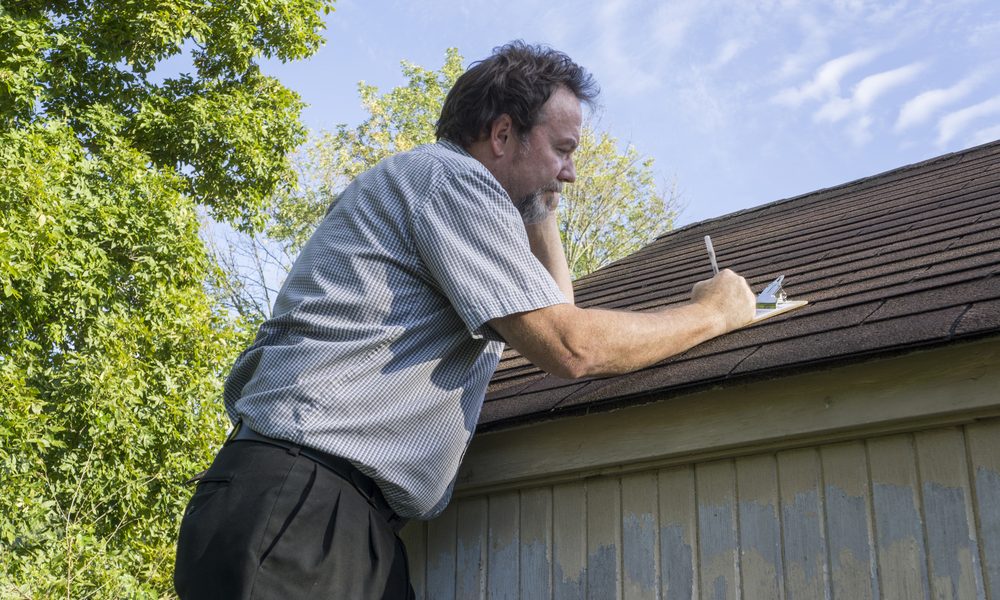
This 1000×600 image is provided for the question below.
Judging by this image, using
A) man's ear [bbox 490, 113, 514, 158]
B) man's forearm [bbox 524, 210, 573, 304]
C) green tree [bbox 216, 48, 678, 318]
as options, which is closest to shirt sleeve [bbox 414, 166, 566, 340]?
man's ear [bbox 490, 113, 514, 158]

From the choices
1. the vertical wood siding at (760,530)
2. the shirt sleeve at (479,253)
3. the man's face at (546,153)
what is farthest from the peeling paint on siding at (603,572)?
the man's face at (546,153)

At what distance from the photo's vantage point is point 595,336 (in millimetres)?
2643

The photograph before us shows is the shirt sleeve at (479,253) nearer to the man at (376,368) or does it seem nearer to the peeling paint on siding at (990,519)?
the man at (376,368)

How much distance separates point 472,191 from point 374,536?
976 mm

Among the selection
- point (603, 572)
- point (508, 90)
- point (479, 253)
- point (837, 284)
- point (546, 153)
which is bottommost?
point (603, 572)

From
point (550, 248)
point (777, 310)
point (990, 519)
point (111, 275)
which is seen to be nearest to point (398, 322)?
point (550, 248)

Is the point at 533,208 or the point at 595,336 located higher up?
the point at 533,208

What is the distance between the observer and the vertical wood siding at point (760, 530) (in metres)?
2.70

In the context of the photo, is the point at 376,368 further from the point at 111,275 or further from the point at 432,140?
the point at 432,140

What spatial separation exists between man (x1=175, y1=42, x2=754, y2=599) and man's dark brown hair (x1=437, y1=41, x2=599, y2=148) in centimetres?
29

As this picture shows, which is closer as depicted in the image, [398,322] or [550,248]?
[398,322]

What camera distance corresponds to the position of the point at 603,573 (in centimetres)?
338

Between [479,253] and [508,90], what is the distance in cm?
76

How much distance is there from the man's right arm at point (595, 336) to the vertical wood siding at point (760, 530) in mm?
552
